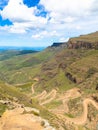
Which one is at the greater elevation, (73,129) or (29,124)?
(29,124)

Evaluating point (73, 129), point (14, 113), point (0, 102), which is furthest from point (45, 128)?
point (73, 129)

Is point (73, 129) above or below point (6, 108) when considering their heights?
below

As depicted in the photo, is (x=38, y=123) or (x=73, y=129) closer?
(x=38, y=123)

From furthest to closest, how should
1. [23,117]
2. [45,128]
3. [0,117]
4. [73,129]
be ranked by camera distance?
[73,129]
[0,117]
[23,117]
[45,128]

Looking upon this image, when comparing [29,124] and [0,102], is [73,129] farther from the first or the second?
[29,124]

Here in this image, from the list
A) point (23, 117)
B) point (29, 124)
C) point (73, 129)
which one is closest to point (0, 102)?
point (23, 117)

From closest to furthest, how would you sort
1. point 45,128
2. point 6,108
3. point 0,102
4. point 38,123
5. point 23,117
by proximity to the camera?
1. point 45,128
2. point 38,123
3. point 23,117
4. point 6,108
5. point 0,102

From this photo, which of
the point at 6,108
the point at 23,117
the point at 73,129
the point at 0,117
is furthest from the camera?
the point at 73,129

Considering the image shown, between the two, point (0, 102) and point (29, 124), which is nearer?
point (29, 124)

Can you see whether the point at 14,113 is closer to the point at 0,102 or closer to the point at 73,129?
the point at 0,102
